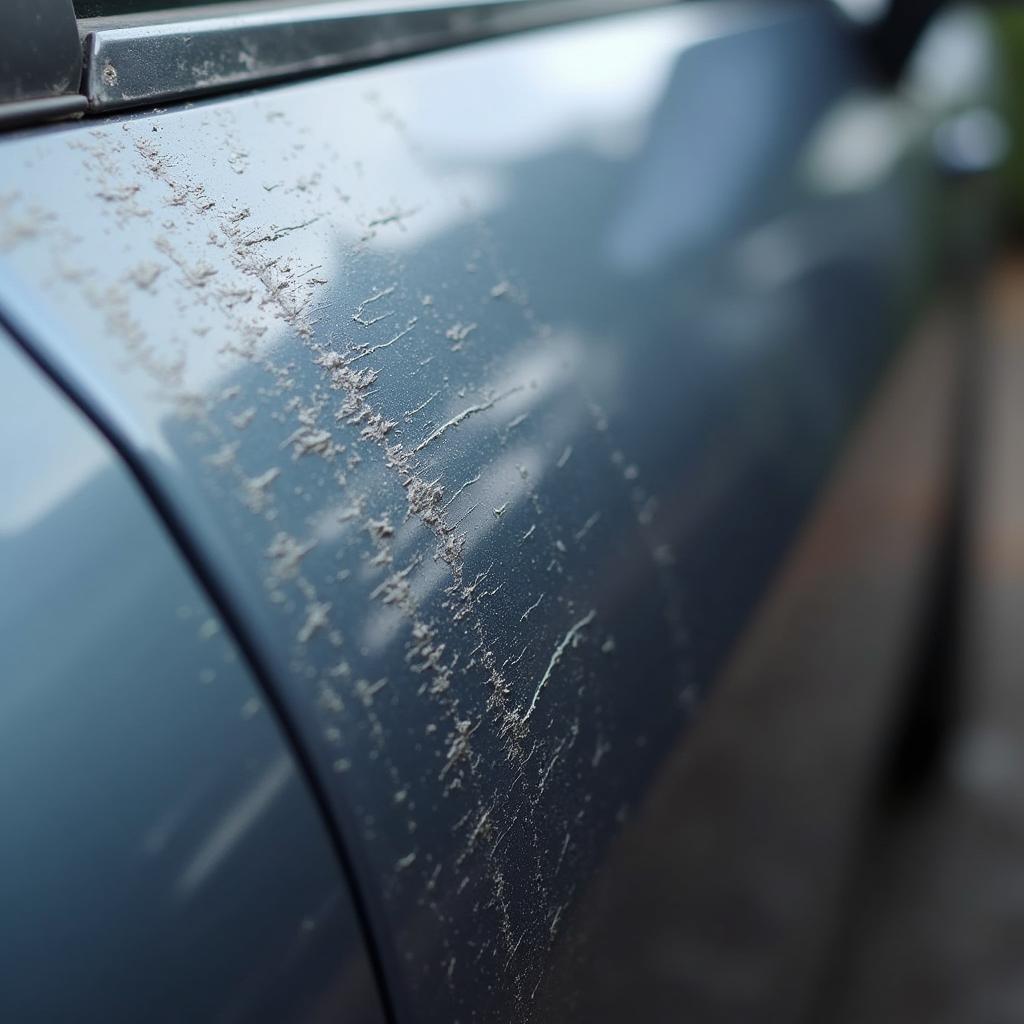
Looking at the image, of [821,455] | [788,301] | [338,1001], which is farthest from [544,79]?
[338,1001]

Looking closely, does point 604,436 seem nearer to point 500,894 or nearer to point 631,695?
point 631,695

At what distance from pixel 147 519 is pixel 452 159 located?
0.34 metres

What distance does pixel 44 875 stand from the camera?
45cm

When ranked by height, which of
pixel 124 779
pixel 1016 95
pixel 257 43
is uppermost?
pixel 257 43

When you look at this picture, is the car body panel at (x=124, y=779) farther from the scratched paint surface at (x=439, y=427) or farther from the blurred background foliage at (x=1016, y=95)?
the blurred background foliage at (x=1016, y=95)

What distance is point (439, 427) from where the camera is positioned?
62cm

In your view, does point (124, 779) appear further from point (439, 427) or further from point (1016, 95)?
point (1016, 95)

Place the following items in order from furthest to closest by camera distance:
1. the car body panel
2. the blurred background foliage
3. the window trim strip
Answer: the blurred background foliage, the window trim strip, the car body panel

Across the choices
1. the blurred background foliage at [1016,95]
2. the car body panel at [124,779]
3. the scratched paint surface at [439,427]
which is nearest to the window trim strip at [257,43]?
the scratched paint surface at [439,427]

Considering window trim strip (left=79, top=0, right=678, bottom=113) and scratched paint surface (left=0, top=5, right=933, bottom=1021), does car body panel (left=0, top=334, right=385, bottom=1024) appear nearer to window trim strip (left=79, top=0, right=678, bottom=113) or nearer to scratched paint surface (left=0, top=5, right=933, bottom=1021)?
scratched paint surface (left=0, top=5, right=933, bottom=1021)

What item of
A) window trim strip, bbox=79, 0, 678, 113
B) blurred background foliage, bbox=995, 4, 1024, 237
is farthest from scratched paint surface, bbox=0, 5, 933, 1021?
blurred background foliage, bbox=995, 4, 1024, 237

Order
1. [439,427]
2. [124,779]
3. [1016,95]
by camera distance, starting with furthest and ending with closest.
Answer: [1016,95] → [439,427] → [124,779]

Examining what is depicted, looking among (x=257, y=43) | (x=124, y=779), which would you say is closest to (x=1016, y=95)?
(x=257, y=43)

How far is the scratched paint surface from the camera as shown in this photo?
1.69 ft
